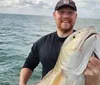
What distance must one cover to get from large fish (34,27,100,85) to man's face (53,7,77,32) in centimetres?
127

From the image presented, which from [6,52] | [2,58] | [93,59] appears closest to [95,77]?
[93,59]

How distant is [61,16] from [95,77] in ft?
4.79

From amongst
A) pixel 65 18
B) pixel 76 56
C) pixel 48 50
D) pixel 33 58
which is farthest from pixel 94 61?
pixel 33 58

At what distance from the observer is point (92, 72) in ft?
10.9

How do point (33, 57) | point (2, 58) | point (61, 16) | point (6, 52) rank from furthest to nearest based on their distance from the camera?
point (6, 52) < point (2, 58) < point (33, 57) < point (61, 16)

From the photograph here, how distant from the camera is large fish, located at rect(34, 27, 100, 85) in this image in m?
3.11

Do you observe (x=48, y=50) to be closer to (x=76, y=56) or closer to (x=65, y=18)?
(x=65, y=18)

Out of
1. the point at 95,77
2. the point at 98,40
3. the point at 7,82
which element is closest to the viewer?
the point at 98,40

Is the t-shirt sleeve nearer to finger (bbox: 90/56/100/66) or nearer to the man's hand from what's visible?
the man's hand

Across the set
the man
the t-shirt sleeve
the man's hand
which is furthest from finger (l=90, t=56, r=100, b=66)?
the t-shirt sleeve

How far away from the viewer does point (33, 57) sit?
5.11 metres

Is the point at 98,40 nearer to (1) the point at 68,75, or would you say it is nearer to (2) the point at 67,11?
(1) the point at 68,75

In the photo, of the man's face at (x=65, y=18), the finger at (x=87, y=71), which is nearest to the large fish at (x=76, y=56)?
the finger at (x=87, y=71)

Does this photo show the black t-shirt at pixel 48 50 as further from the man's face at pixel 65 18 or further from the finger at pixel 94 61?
the finger at pixel 94 61
